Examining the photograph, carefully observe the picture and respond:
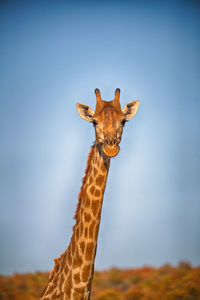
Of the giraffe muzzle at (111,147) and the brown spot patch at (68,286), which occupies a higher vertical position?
the giraffe muzzle at (111,147)

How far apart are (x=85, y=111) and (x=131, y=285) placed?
958 inches

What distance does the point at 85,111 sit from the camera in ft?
26.6

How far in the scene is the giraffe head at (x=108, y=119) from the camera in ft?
20.9

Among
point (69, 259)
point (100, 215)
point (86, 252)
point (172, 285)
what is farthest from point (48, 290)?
point (172, 285)

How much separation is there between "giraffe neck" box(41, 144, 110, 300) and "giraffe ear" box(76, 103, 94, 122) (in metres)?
0.98

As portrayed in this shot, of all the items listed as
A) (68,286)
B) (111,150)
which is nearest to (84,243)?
(68,286)

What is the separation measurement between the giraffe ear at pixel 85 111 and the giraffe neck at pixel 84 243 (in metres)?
0.98

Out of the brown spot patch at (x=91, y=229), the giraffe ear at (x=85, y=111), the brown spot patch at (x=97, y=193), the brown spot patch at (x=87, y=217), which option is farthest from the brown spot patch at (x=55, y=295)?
the giraffe ear at (x=85, y=111)

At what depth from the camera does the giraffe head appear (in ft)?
20.9

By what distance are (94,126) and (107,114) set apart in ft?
1.90

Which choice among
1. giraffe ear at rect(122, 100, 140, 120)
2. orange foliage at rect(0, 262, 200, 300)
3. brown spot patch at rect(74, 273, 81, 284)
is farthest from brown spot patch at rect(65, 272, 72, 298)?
orange foliage at rect(0, 262, 200, 300)

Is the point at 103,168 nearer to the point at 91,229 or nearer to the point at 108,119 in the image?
the point at 108,119

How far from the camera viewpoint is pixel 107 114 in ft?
22.8

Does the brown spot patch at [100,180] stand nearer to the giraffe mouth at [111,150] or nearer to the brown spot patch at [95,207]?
the brown spot patch at [95,207]
